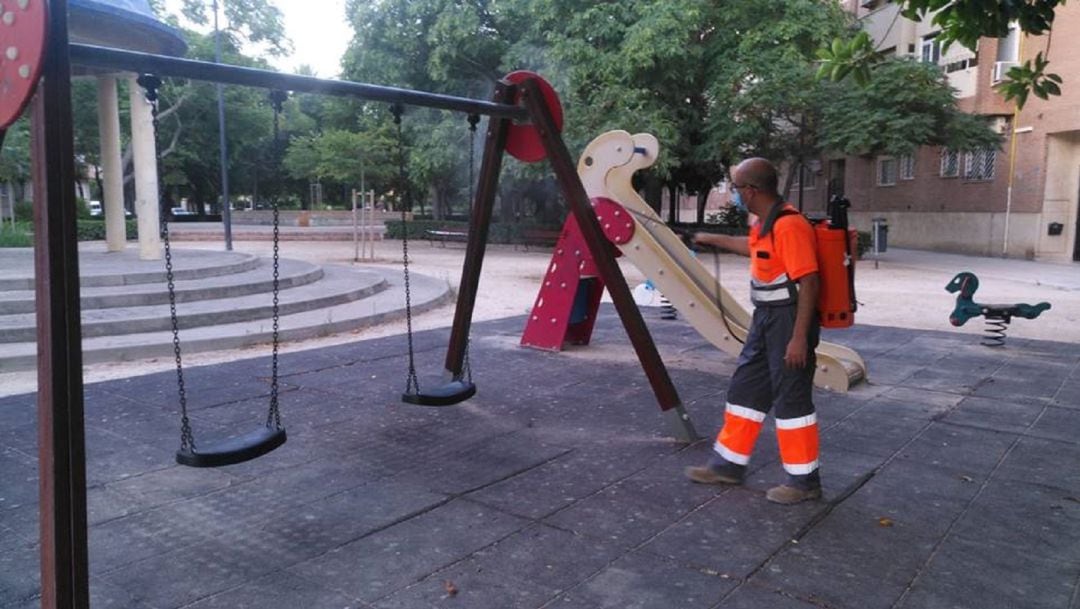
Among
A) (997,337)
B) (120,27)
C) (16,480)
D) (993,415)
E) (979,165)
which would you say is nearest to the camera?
(16,480)

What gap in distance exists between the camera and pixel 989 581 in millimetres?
2959

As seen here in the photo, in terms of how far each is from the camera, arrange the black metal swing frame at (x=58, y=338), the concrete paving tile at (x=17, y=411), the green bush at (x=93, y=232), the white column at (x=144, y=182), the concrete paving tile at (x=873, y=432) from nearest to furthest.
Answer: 1. the black metal swing frame at (x=58, y=338)
2. the concrete paving tile at (x=873, y=432)
3. the concrete paving tile at (x=17, y=411)
4. the white column at (x=144, y=182)
5. the green bush at (x=93, y=232)

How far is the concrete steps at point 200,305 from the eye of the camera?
777cm

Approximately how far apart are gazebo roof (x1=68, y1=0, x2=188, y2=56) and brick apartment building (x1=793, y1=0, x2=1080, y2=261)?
50.5 ft

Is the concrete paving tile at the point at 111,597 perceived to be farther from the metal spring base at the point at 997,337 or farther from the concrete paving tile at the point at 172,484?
the metal spring base at the point at 997,337

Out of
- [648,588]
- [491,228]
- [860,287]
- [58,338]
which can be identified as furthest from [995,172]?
[58,338]

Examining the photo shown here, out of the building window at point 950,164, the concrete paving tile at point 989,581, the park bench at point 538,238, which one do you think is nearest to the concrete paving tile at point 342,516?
the concrete paving tile at point 989,581

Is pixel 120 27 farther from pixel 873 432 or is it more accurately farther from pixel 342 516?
pixel 873 432

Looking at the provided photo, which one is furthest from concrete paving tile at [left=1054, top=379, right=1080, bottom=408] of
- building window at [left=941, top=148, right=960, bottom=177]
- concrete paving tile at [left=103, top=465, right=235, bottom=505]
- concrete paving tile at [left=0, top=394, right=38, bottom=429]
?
building window at [left=941, top=148, right=960, bottom=177]

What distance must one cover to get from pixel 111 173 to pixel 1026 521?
48.5 feet

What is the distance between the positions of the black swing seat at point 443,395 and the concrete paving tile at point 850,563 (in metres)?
2.29

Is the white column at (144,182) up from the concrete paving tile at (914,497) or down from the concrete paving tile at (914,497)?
up

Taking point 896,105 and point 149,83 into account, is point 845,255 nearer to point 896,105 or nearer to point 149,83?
point 149,83

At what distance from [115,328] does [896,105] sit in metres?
17.0
